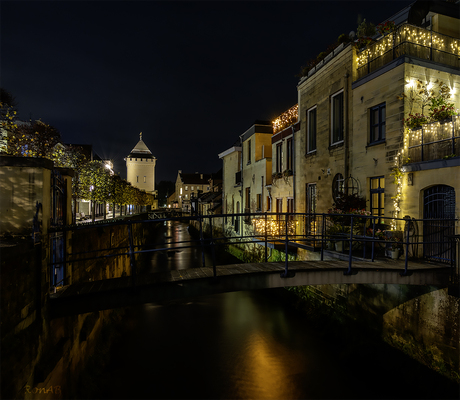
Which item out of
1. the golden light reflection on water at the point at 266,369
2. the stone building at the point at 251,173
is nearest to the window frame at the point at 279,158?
the stone building at the point at 251,173

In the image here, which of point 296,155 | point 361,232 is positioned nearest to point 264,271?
point 361,232

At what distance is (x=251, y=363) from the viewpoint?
9.76m

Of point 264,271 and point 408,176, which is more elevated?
point 408,176

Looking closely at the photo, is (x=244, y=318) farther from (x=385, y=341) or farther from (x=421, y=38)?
(x=421, y=38)

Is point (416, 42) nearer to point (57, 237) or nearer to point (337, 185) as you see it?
point (337, 185)

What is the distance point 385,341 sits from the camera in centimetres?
891

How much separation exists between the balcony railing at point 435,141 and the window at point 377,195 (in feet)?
4.71

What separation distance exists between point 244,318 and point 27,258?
10280 mm

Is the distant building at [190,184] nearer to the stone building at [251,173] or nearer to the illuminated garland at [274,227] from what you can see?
the stone building at [251,173]

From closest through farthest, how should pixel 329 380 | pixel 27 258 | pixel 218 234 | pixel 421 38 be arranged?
1. pixel 27 258
2. pixel 329 380
3. pixel 421 38
4. pixel 218 234

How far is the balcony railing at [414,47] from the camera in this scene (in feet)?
33.5

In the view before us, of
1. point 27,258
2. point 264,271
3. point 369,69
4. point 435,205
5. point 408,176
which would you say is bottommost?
point 264,271

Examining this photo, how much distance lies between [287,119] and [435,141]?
34.0ft

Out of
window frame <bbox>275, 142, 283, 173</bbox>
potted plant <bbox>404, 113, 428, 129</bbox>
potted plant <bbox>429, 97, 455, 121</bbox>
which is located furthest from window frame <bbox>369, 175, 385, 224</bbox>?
window frame <bbox>275, 142, 283, 173</bbox>
